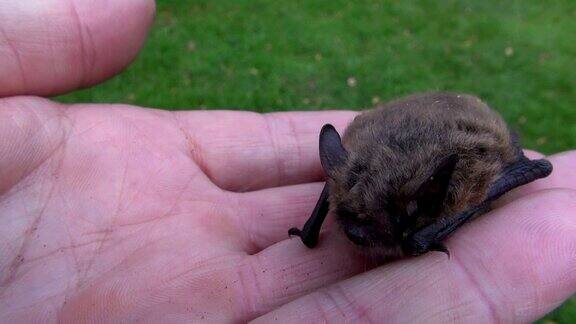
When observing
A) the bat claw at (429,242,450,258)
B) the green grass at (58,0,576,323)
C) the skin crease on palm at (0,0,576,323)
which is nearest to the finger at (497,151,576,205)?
the skin crease on palm at (0,0,576,323)

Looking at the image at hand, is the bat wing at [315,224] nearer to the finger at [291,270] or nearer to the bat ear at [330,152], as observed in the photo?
the finger at [291,270]

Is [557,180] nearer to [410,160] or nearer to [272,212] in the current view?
[410,160]

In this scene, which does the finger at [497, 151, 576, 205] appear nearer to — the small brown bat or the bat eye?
the small brown bat

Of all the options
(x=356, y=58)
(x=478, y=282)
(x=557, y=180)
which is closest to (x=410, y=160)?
(x=478, y=282)

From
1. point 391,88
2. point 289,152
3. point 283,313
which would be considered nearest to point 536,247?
point 283,313

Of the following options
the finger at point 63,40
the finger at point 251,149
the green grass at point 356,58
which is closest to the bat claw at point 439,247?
the finger at point 251,149

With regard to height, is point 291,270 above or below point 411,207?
below
